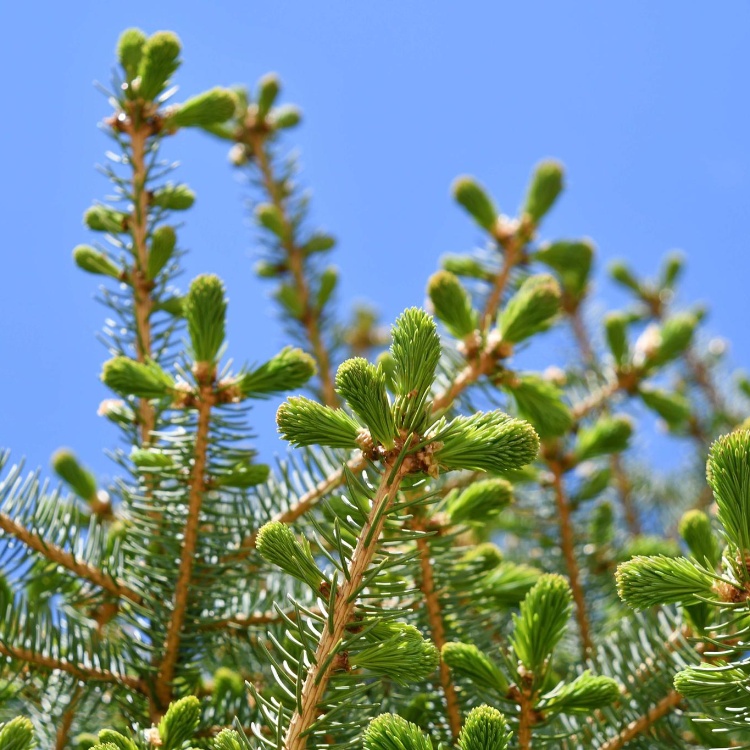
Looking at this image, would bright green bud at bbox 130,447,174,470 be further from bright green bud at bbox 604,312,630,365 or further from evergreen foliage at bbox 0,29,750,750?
bright green bud at bbox 604,312,630,365

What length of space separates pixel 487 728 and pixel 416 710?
371 millimetres

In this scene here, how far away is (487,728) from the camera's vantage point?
83 cm

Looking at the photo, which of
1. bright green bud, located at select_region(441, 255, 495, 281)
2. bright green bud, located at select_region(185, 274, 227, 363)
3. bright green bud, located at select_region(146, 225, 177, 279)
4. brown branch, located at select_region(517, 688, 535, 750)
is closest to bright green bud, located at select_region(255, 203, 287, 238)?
bright green bud, located at select_region(441, 255, 495, 281)

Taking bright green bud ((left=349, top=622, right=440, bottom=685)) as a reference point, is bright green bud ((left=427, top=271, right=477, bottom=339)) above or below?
above

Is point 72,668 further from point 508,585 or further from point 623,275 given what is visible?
point 623,275

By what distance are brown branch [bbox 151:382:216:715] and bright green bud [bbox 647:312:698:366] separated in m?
1.16

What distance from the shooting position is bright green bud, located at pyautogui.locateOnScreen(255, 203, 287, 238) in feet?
8.11

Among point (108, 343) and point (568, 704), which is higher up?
point (108, 343)

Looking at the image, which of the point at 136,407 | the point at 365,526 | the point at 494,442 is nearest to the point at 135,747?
the point at 365,526

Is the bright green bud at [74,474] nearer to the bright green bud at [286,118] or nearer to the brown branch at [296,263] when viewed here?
the brown branch at [296,263]

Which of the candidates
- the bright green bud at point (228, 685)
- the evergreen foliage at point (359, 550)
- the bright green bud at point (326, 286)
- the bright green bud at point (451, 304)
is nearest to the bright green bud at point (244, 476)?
the evergreen foliage at point (359, 550)

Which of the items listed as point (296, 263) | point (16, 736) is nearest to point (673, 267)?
point (296, 263)

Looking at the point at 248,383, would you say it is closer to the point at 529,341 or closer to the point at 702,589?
the point at 529,341

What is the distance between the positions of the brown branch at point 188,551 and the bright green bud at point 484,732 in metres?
0.64
